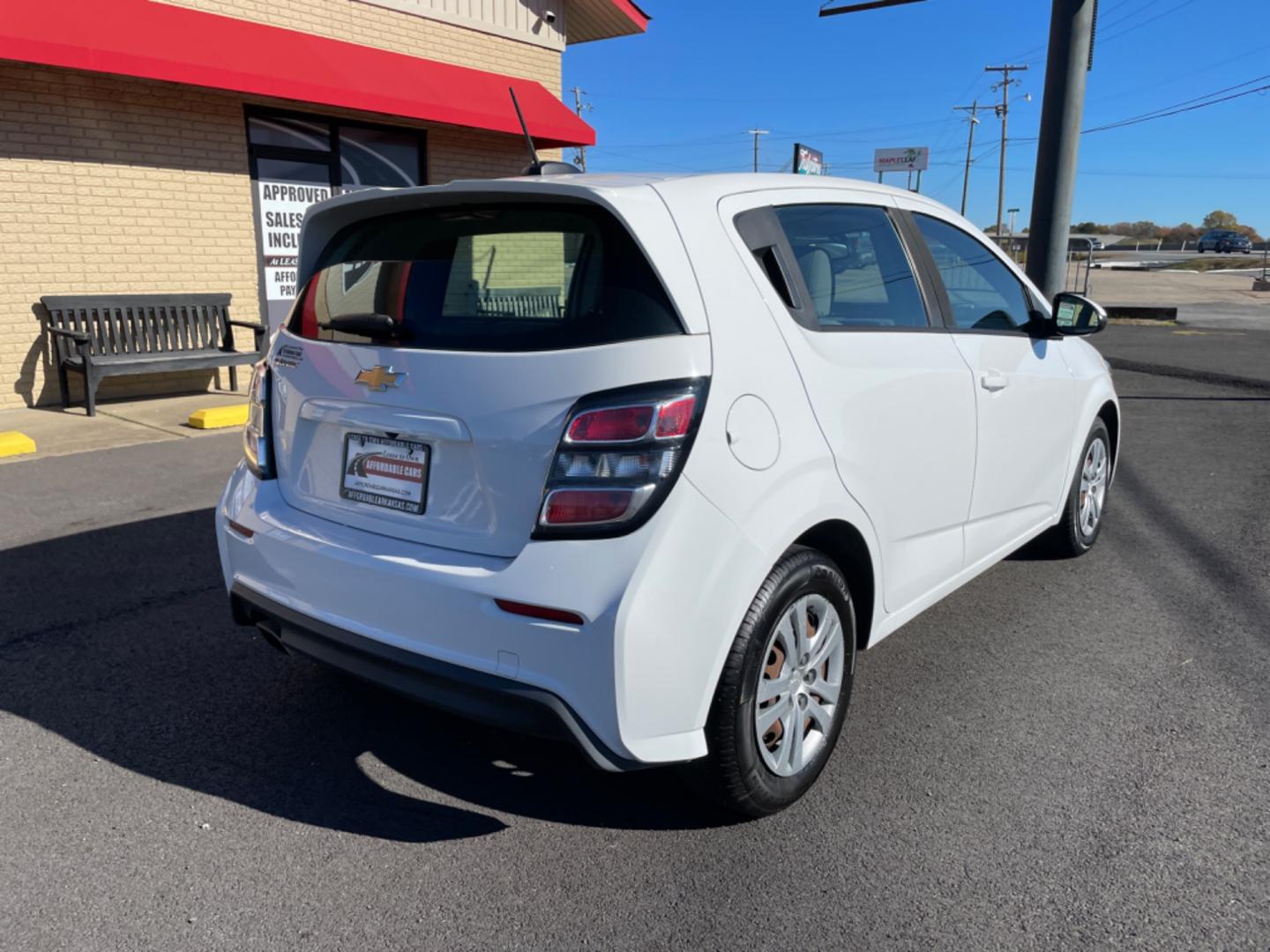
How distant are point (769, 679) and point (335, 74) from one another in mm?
9785

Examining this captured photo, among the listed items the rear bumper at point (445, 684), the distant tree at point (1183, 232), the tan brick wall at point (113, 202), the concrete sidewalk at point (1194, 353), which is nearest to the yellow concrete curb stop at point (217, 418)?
the tan brick wall at point (113, 202)

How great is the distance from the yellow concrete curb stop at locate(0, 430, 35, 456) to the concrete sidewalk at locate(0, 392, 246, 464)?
6cm

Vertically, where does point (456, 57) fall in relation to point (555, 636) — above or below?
above

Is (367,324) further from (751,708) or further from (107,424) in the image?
(107,424)

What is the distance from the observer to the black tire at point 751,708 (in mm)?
2609

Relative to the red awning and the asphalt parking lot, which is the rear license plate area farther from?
the red awning

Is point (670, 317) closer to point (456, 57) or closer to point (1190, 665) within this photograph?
point (1190, 665)

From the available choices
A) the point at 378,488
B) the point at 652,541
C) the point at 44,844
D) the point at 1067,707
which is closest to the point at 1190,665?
the point at 1067,707

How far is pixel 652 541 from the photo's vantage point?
2.41 m

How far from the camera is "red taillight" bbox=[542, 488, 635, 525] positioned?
2428mm

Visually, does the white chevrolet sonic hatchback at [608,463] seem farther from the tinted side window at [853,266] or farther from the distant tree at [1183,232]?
the distant tree at [1183,232]

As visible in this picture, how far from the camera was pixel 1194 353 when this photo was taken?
15.6m

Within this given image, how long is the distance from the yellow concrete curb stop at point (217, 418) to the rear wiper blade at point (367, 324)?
6394 millimetres

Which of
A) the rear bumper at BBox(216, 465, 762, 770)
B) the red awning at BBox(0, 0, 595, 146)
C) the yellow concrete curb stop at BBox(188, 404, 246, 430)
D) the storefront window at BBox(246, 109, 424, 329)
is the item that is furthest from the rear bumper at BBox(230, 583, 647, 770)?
the storefront window at BBox(246, 109, 424, 329)
